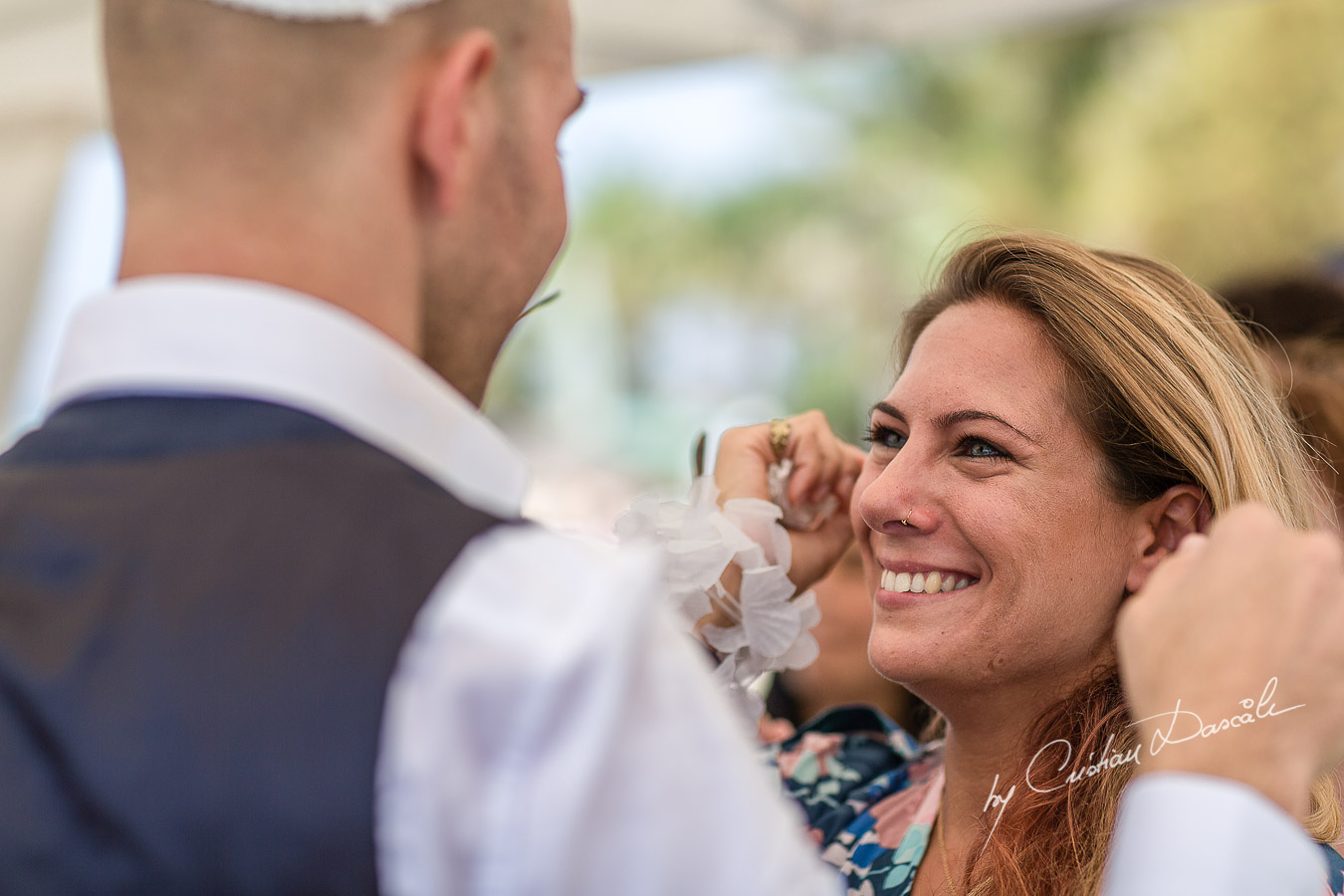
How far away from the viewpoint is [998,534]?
1.51 metres

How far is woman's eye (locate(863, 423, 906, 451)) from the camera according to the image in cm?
171

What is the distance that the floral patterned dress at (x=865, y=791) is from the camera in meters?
1.66

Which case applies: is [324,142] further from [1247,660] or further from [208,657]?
[1247,660]

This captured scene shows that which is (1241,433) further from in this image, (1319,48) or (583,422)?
(583,422)

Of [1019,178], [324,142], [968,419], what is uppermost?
[324,142]

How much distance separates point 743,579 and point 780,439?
0.98 ft

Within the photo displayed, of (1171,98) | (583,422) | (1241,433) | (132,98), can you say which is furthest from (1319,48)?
(132,98)

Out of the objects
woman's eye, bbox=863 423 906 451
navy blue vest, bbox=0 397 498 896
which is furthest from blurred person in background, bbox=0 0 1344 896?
woman's eye, bbox=863 423 906 451

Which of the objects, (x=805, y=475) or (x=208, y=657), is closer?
(x=208, y=657)

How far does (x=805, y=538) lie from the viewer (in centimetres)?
184

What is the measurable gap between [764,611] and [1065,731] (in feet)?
1.37

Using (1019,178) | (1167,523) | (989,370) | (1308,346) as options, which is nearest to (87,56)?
(989,370)

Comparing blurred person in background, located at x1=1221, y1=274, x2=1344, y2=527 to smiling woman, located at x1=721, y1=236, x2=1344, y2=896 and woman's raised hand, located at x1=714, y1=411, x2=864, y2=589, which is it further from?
woman's raised hand, located at x1=714, y1=411, x2=864, y2=589

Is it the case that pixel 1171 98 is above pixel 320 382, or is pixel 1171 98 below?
below
